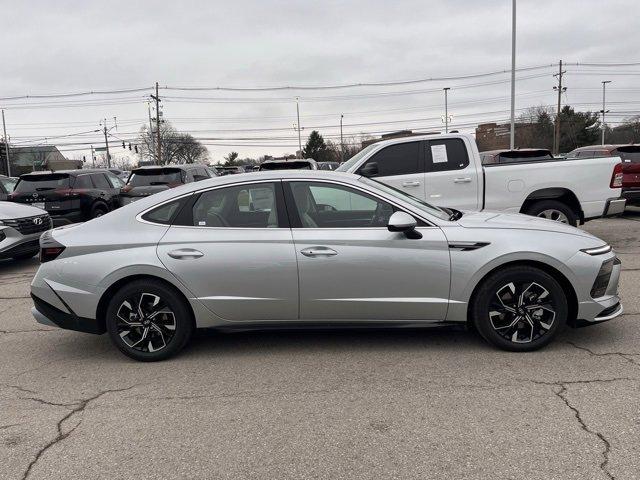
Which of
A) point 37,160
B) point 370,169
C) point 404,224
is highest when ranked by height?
point 37,160

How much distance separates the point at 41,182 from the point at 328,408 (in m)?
11.5

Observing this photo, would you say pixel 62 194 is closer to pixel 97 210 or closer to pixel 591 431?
pixel 97 210

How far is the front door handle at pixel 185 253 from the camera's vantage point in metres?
4.29

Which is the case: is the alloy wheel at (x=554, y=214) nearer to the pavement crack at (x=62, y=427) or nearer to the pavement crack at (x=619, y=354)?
the pavement crack at (x=619, y=354)

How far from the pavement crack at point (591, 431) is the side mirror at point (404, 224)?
150 centimetres

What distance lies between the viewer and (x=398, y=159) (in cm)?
834

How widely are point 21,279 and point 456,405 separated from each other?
290 inches

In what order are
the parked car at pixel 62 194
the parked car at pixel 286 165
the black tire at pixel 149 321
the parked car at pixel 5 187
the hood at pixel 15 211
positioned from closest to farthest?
1. the black tire at pixel 149 321
2. the hood at pixel 15 211
3. the parked car at pixel 286 165
4. the parked car at pixel 62 194
5. the parked car at pixel 5 187

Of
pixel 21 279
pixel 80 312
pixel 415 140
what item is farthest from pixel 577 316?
pixel 21 279

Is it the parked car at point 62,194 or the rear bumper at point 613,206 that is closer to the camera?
the rear bumper at point 613,206

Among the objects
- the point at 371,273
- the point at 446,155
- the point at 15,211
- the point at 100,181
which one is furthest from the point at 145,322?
the point at 100,181

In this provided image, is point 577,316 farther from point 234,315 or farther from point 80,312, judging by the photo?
point 80,312

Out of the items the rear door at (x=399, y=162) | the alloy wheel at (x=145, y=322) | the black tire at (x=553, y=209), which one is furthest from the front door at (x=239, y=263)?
the black tire at (x=553, y=209)

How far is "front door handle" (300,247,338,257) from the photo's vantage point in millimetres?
4219
